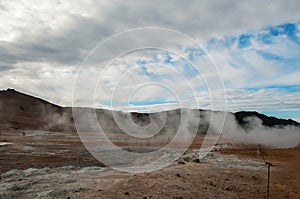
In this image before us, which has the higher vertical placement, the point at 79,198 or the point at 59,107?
the point at 59,107

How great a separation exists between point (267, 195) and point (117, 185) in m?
5.44

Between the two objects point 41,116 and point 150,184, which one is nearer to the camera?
point 150,184

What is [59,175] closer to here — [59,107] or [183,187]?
[183,187]

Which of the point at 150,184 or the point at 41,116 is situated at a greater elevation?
the point at 41,116

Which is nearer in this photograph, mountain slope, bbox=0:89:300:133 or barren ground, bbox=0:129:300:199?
barren ground, bbox=0:129:300:199

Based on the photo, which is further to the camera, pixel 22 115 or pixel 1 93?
pixel 1 93

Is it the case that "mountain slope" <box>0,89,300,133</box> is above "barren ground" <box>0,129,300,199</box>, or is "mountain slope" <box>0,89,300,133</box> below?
above

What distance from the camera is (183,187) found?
1173cm

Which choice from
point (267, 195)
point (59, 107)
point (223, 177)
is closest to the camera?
point (267, 195)

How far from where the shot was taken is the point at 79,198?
9953 millimetres

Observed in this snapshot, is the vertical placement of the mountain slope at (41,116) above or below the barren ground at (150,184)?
above

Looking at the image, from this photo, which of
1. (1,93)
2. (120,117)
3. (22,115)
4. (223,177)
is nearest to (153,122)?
(120,117)

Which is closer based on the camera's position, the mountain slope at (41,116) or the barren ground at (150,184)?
the barren ground at (150,184)

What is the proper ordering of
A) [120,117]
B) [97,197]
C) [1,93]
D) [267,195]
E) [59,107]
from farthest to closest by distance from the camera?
1. [59,107]
2. [1,93]
3. [120,117]
4. [267,195]
5. [97,197]
